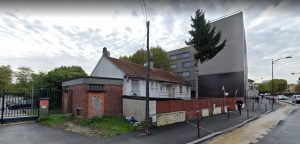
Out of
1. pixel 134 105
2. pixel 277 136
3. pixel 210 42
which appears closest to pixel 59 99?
pixel 134 105

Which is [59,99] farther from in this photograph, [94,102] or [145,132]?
[145,132]

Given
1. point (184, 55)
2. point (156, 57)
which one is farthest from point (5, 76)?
point (184, 55)

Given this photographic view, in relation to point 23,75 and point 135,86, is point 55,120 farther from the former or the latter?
point 23,75

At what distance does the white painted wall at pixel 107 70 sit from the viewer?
20.5 metres

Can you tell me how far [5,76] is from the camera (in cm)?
4478

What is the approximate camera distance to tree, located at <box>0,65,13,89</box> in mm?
42947

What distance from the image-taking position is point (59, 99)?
749 inches

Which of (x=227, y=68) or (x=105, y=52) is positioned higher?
(x=105, y=52)

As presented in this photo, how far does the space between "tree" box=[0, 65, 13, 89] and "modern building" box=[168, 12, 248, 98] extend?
1598 inches

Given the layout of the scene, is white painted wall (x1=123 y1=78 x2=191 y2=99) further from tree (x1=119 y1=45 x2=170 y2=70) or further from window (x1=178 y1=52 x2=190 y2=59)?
window (x1=178 y1=52 x2=190 y2=59)

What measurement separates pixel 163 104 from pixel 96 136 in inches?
208

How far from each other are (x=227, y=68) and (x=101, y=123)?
3347 cm

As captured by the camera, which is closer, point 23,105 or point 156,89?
point 23,105

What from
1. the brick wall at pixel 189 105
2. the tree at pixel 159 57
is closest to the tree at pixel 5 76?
the tree at pixel 159 57
